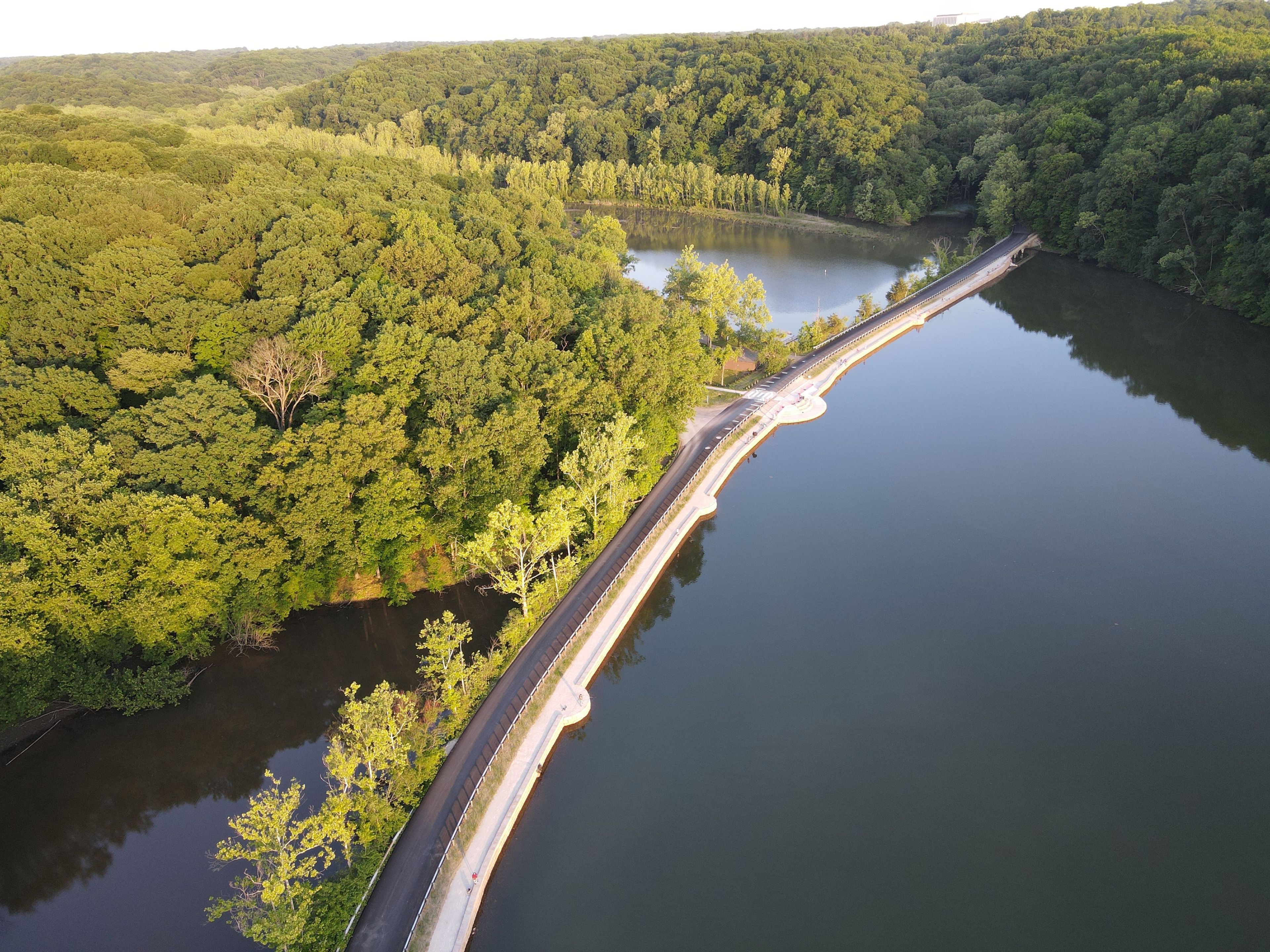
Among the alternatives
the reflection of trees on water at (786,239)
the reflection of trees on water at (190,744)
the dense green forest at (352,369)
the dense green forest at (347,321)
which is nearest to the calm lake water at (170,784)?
the reflection of trees on water at (190,744)

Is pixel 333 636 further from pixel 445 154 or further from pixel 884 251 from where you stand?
Answer: pixel 445 154

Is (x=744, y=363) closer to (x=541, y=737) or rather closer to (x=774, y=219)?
(x=541, y=737)

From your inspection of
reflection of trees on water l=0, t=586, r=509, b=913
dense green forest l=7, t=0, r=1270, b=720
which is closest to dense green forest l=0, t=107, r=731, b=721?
dense green forest l=7, t=0, r=1270, b=720

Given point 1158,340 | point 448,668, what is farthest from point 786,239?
point 448,668

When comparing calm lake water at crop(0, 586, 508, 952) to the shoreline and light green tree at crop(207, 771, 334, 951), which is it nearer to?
light green tree at crop(207, 771, 334, 951)

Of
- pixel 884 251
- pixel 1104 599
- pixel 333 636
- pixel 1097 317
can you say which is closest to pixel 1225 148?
pixel 1097 317

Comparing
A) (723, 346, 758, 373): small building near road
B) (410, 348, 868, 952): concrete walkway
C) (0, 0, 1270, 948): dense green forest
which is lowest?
(410, 348, 868, 952): concrete walkway

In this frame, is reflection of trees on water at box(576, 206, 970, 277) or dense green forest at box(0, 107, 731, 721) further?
reflection of trees on water at box(576, 206, 970, 277)

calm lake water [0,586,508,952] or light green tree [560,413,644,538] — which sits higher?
light green tree [560,413,644,538]
